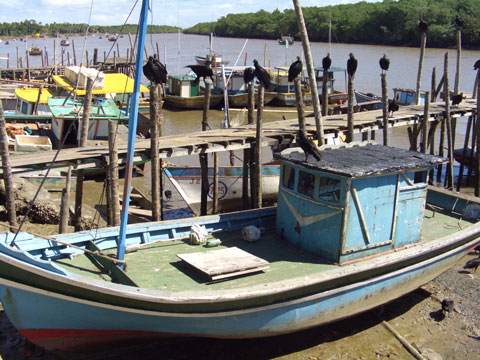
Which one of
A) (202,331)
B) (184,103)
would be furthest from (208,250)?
(184,103)

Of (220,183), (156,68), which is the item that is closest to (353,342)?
(156,68)

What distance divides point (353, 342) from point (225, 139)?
6.17m

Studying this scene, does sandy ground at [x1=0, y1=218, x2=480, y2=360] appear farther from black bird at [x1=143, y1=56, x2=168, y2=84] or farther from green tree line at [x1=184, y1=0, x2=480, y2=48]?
green tree line at [x1=184, y1=0, x2=480, y2=48]

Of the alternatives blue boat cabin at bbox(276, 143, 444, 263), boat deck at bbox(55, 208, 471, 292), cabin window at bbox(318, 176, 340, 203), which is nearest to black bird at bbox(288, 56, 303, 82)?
blue boat cabin at bbox(276, 143, 444, 263)

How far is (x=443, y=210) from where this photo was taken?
1227cm

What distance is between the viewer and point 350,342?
920 cm

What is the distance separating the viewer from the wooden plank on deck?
26.4 feet

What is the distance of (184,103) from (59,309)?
28972mm

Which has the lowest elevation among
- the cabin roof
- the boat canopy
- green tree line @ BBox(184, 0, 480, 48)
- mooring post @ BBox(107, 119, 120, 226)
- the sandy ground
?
the sandy ground

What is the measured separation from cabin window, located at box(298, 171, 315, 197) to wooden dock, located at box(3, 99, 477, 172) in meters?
3.89

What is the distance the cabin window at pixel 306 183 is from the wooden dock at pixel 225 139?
12.8 feet

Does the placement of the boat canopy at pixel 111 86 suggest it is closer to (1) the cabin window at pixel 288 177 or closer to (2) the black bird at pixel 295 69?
(2) the black bird at pixel 295 69

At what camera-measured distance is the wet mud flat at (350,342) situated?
8.51 m

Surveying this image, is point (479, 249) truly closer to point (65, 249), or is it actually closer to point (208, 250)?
point (208, 250)
